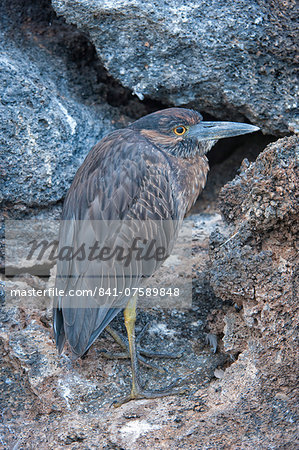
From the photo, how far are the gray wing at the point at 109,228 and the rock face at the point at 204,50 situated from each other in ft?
2.41

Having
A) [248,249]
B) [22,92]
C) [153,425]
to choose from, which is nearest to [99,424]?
[153,425]

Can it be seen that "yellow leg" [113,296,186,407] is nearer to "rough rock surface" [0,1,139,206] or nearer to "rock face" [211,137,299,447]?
"rock face" [211,137,299,447]

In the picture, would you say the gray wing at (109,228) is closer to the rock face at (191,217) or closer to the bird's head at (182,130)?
the bird's head at (182,130)

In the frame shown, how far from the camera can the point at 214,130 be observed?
11.8 feet

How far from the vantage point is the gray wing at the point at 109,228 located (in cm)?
314

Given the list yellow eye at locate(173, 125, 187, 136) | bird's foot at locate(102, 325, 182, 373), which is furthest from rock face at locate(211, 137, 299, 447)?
yellow eye at locate(173, 125, 187, 136)

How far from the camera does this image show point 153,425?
274 cm

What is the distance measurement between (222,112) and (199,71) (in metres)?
0.40

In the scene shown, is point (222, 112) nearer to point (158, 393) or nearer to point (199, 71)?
point (199, 71)

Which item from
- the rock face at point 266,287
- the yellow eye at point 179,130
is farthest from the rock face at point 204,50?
the rock face at point 266,287

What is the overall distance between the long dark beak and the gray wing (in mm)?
313

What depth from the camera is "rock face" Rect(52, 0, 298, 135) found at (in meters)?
3.73

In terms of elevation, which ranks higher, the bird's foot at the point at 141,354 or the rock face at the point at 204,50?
the rock face at the point at 204,50

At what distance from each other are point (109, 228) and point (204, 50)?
4.89 feet
